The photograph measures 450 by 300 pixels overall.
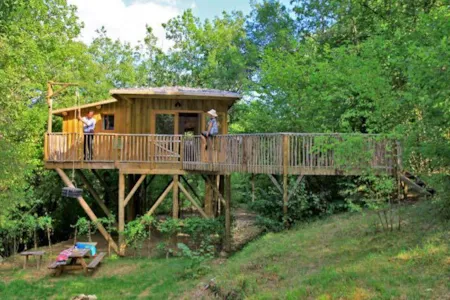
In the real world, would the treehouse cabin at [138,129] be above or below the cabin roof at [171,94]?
below

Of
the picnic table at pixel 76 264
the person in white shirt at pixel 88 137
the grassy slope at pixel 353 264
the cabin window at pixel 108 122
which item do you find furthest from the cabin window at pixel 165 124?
the grassy slope at pixel 353 264

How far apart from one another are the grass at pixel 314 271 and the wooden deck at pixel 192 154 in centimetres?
180

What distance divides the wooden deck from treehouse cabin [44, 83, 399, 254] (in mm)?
27

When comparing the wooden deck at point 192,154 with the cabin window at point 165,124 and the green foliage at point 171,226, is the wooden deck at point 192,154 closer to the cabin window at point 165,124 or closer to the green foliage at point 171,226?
the green foliage at point 171,226

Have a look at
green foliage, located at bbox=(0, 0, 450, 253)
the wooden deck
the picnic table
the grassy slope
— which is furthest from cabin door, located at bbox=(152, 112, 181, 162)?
the grassy slope

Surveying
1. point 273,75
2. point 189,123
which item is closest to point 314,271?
point 189,123

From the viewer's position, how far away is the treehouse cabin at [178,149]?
35.1ft

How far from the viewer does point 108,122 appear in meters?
15.3

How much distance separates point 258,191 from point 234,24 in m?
23.1

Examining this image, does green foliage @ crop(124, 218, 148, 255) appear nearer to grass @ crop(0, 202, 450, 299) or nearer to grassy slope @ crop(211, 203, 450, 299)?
grass @ crop(0, 202, 450, 299)

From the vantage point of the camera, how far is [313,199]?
11633mm

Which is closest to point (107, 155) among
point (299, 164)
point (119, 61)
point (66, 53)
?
point (299, 164)

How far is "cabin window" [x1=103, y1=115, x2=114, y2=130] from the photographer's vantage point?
15.3 metres

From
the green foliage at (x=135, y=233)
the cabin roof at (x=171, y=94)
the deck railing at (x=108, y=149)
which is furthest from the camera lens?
the cabin roof at (x=171, y=94)
